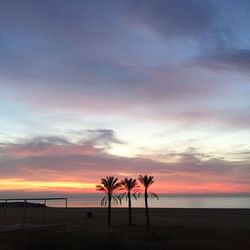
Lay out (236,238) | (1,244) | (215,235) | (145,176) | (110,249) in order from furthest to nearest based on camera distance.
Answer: (145,176) → (215,235) → (236,238) → (1,244) → (110,249)

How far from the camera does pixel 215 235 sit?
45.4 m

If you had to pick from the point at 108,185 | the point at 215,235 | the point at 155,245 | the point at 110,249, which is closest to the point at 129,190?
the point at 108,185

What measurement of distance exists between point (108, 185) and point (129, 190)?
3.03 m

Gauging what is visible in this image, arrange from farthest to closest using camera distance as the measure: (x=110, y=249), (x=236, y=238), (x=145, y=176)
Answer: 1. (x=145, y=176)
2. (x=236, y=238)
3. (x=110, y=249)

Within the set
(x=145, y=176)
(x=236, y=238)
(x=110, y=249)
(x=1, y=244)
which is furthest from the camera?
(x=145, y=176)

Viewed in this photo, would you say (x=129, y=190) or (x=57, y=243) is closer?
(x=57, y=243)

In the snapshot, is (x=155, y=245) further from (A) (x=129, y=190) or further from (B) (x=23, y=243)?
(A) (x=129, y=190)

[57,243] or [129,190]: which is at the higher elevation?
[129,190]

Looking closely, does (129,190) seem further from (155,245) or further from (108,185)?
(155,245)

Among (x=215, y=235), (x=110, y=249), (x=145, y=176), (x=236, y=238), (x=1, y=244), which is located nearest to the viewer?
(x=110, y=249)

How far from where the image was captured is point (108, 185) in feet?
205

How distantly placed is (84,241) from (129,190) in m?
28.9

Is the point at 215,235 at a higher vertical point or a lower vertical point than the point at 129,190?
lower

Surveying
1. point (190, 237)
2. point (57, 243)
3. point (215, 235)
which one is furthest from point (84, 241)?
point (215, 235)
